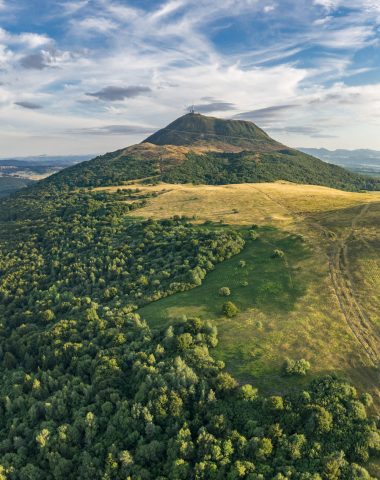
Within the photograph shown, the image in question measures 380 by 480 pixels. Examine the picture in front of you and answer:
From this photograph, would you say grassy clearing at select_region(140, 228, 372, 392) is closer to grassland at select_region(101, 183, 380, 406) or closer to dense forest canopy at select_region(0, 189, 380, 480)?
grassland at select_region(101, 183, 380, 406)

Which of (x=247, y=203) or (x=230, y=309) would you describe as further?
(x=247, y=203)

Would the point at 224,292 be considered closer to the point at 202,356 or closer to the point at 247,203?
the point at 202,356

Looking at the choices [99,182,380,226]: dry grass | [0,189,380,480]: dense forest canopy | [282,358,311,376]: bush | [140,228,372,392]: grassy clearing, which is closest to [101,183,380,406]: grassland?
[140,228,372,392]: grassy clearing

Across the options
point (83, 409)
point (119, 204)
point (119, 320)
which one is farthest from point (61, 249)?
point (83, 409)

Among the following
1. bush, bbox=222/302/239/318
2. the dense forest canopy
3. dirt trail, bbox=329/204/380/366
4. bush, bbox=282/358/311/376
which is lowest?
the dense forest canopy

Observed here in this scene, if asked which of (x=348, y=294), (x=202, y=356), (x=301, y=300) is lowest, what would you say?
(x=202, y=356)

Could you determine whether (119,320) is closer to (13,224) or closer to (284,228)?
(284,228)

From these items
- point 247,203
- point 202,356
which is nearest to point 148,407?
point 202,356
